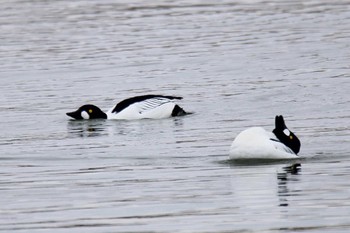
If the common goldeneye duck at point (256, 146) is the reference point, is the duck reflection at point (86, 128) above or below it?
above

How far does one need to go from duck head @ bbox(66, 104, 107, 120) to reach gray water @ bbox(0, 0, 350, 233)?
0.54ft

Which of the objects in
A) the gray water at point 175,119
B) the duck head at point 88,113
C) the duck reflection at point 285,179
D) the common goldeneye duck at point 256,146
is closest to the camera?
the gray water at point 175,119

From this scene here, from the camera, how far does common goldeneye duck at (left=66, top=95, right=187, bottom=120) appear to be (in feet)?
77.0

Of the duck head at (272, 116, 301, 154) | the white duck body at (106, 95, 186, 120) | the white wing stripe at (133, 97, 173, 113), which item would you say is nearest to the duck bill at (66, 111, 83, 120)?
the white duck body at (106, 95, 186, 120)

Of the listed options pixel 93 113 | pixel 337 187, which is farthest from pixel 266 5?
pixel 337 187

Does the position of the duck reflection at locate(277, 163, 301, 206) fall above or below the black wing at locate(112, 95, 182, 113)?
below

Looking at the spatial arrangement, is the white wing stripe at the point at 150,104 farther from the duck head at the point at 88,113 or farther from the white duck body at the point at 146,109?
the duck head at the point at 88,113

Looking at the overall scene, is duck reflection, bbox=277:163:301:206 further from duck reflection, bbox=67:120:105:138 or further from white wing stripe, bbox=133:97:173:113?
white wing stripe, bbox=133:97:173:113

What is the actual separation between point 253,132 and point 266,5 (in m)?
28.5

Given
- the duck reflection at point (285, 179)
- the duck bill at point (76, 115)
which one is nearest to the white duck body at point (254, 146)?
the duck reflection at point (285, 179)

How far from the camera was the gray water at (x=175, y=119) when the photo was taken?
1350 cm

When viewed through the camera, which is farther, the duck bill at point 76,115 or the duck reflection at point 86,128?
the duck bill at point 76,115

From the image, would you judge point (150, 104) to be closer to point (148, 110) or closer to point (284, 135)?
point (148, 110)

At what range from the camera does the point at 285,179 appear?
1564 centimetres
